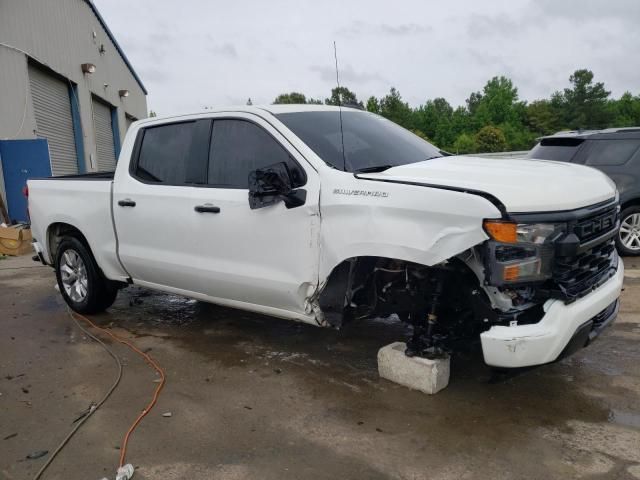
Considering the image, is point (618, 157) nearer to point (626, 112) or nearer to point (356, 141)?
point (356, 141)

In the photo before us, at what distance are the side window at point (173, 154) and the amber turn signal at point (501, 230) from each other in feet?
7.59

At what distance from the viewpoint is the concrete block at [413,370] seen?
3613 millimetres

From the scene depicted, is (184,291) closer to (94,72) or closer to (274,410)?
(274,410)

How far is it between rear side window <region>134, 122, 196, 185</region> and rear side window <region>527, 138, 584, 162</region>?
511 centimetres

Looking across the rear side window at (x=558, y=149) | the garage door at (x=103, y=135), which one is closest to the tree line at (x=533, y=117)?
the garage door at (x=103, y=135)

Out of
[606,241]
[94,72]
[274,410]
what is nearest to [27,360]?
[274,410]

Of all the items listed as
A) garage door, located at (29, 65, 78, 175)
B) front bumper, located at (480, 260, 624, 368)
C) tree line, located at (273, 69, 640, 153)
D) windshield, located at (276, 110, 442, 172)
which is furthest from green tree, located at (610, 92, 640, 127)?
front bumper, located at (480, 260, 624, 368)

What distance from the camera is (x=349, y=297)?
365cm

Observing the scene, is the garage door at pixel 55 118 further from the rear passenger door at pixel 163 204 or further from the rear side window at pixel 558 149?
the rear side window at pixel 558 149

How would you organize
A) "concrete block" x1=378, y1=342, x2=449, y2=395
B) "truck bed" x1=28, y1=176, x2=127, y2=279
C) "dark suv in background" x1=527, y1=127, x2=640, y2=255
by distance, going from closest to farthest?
"concrete block" x1=378, y1=342, x2=449, y2=395
"truck bed" x1=28, y1=176, x2=127, y2=279
"dark suv in background" x1=527, y1=127, x2=640, y2=255

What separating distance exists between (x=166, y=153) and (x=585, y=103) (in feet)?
235

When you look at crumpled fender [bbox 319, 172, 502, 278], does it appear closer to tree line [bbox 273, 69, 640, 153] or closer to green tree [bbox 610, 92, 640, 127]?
tree line [bbox 273, 69, 640, 153]

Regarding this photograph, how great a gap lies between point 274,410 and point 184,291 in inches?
61.0

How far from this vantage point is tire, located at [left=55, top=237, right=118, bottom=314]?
547 centimetres
